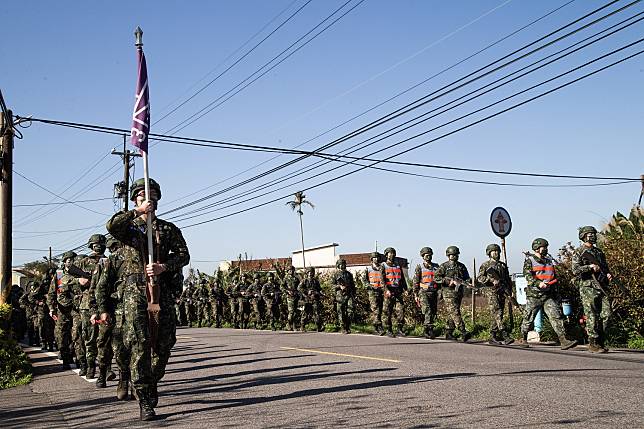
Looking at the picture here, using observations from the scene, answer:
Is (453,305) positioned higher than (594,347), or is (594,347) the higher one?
(453,305)

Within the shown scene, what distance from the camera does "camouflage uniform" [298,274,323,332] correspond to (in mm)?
23578

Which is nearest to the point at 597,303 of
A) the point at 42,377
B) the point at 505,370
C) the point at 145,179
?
the point at 505,370

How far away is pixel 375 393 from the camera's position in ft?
26.2

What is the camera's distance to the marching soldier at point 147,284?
7148mm

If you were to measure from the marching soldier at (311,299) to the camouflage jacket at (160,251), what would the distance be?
52.5ft

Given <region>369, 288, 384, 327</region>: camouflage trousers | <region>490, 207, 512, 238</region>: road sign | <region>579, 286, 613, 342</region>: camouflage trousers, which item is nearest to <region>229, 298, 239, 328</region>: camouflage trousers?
<region>369, 288, 384, 327</region>: camouflage trousers

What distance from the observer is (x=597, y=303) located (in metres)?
12.8

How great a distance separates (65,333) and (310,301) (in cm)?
1160

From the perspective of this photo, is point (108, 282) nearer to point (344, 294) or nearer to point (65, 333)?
point (65, 333)

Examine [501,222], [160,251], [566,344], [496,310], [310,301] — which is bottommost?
[566,344]

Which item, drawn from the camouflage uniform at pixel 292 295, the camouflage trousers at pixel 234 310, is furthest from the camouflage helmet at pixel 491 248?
the camouflage trousers at pixel 234 310

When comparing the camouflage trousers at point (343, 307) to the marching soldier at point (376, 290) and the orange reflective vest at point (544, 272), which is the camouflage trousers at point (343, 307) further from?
the orange reflective vest at point (544, 272)

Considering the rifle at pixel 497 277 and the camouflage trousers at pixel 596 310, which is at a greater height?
the rifle at pixel 497 277

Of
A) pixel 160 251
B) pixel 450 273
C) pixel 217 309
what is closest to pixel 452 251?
pixel 450 273
